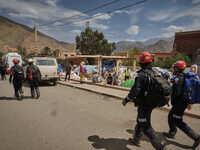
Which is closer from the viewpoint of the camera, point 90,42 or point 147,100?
point 147,100

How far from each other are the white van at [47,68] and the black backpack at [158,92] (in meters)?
8.81

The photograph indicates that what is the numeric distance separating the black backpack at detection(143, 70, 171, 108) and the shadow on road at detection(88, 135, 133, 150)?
3.84 feet

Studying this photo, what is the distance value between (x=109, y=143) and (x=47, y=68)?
8341 millimetres

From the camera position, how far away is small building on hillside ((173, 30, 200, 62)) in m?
27.8

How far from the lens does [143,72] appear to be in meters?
2.52

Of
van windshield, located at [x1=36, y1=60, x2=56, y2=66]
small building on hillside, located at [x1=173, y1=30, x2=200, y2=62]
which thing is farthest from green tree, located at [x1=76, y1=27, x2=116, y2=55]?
van windshield, located at [x1=36, y1=60, x2=56, y2=66]

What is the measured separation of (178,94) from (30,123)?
12.4ft

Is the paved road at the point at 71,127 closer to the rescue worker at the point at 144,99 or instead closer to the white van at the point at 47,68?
the rescue worker at the point at 144,99

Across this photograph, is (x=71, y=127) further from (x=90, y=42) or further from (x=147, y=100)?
(x=90, y=42)

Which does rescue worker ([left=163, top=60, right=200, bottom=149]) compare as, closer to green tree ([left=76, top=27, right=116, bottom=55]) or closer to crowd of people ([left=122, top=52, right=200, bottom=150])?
crowd of people ([left=122, top=52, right=200, bottom=150])

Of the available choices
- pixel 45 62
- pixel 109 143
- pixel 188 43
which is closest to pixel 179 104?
pixel 109 143

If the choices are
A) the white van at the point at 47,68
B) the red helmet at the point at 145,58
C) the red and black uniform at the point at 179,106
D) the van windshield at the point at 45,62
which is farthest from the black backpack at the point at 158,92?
the van windshield at the point at 45,62

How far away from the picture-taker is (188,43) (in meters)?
28.8

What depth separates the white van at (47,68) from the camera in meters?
9.92
